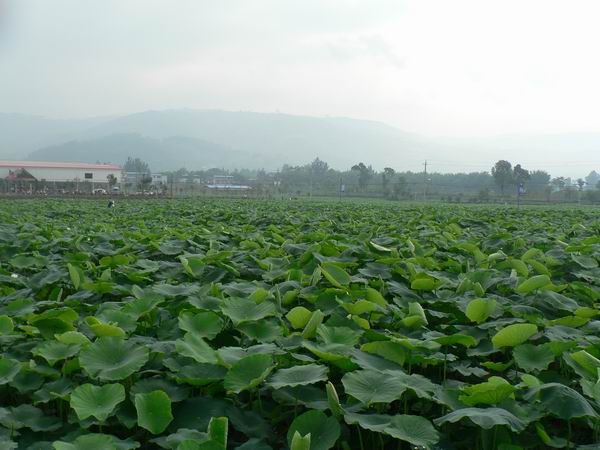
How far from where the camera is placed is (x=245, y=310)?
1.66m

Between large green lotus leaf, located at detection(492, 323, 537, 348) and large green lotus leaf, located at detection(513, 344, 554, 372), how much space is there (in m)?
0.03

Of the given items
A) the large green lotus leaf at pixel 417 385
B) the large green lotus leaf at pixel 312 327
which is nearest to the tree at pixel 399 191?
the large green lotus leaf at pixel 312 327

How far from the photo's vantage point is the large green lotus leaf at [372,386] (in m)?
1.14

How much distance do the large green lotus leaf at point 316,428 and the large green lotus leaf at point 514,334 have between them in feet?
1.94

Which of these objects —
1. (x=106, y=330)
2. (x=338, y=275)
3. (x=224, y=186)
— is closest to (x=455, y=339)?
(x=338, y=275)

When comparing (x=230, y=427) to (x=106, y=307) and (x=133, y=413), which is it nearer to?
(x=133, y=413)

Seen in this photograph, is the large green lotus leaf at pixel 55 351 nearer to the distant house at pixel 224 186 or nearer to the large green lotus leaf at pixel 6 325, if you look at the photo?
the large green lotus leaf at pixel 6 325

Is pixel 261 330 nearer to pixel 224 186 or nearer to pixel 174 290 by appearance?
pixel 174 290

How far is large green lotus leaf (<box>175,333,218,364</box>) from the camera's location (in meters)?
1.29

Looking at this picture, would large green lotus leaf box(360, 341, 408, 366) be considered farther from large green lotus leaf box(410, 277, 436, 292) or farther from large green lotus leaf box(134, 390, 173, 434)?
large green lotus leaf box(410, 277, 436, 292)

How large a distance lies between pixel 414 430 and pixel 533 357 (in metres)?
0.51

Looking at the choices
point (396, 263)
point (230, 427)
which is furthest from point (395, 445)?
point (396, 263)

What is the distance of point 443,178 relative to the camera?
265 ft

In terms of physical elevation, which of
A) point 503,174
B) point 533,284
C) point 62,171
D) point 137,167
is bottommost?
point 533,284
